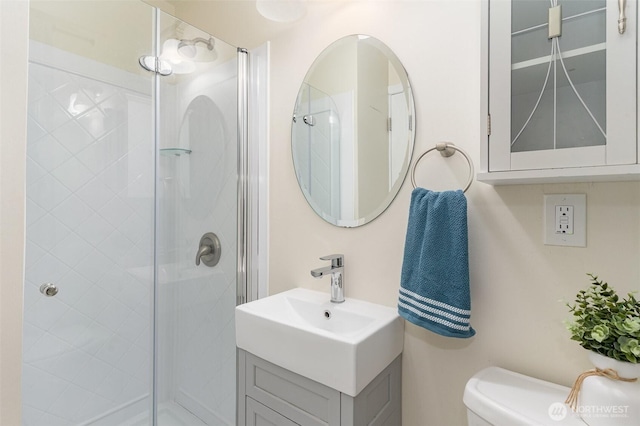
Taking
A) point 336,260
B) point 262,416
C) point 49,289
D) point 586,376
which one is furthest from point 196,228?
point 586,376

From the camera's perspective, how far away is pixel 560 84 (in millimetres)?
771

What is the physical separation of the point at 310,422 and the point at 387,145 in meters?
0.93

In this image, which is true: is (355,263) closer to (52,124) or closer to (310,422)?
(310,422)

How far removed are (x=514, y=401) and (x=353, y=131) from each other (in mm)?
967

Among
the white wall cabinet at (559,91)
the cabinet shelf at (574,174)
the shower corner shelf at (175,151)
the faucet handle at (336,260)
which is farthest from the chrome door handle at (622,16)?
the shower corner shelf at (175,151)

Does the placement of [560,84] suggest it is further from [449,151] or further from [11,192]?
[11,192]

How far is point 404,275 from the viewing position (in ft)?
3.35

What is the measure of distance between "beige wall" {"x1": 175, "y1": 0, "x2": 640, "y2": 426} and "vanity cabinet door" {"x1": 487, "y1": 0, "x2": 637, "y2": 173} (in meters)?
0.16

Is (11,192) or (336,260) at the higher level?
(11,192)

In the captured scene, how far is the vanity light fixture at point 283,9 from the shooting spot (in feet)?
4.10

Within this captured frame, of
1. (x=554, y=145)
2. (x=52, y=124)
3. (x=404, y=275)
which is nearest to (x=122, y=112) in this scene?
(x=52, y=124)

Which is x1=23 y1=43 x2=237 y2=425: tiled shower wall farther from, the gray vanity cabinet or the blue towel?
the blue towel

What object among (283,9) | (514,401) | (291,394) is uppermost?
(283,9)

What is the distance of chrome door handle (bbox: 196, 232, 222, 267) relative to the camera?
1.60 metres
